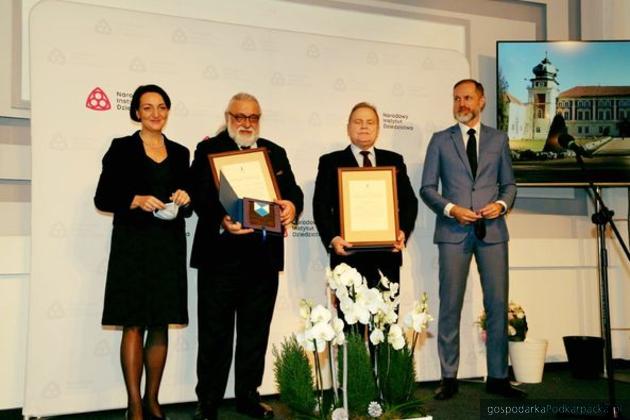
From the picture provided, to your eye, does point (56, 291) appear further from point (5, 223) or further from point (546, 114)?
point (546, 114)

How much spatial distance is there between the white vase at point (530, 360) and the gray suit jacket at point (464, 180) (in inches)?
35.4

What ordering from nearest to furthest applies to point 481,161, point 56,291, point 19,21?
point 56,291 < point 19,21 < point 481,161

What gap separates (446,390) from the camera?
375 cm

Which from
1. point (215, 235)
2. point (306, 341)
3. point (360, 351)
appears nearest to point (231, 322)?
point (215, 235)

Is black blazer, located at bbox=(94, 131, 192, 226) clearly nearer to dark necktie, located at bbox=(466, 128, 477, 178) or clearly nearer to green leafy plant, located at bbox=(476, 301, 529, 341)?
dark necktie, located at bbox=(466, 128, 477, 178)

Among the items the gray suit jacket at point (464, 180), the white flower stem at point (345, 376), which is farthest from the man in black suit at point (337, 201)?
the white flower stem at point (345, 376)

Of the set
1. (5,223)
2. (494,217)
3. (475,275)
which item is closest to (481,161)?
(494,217)

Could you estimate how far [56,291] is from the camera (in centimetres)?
343

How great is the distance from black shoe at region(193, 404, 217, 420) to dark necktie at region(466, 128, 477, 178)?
2035 millimetres

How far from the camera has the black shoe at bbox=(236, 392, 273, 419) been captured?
323cm

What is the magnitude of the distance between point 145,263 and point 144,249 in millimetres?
67

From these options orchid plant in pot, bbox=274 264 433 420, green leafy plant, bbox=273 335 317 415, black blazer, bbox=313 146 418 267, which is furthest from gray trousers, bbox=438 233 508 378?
green leafy plant, bbox=273 335 317 415

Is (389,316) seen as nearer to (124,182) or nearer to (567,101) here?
(124,182)

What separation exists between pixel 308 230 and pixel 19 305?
1.74 metres
